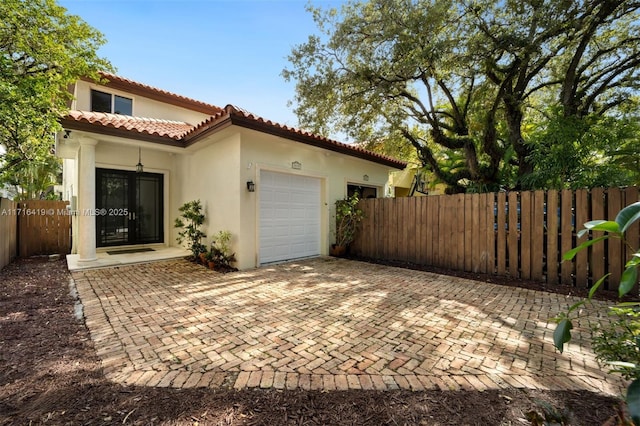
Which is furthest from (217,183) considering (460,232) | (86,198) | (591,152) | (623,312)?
(591,152)

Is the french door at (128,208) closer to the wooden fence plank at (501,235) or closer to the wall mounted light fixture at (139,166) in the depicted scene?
the wall mounted light fixture at (139,166)

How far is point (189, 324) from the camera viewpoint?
358 centimetres

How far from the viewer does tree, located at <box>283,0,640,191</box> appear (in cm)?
602

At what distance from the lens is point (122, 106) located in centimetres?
981

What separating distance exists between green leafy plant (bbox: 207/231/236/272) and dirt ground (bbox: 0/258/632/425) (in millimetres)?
4089

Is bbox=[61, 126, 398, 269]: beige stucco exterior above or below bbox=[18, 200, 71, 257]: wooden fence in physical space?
above

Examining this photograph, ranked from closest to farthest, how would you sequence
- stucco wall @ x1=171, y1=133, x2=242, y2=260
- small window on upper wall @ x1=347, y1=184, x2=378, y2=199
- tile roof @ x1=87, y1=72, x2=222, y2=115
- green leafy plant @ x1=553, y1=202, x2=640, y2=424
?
green leafy plant @ x1=553, y1=202, x2=640, y2=424, stucco wall @ x1=171, y1=133, x2=242, y2=260, tile roof @ x1=87, y1=72, x2=222, y2=115, small window on upper wall @ x1=347, y1=184, x2=378, y2=199

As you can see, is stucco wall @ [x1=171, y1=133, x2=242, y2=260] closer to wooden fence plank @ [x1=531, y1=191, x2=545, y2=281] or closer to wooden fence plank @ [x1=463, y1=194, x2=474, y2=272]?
wooden fence plank @ [x1=463, y1=194, x2=474, y2=272]

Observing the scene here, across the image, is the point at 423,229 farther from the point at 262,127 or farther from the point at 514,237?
the point at 262,127

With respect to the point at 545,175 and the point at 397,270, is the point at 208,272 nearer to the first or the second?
the point at 397,270

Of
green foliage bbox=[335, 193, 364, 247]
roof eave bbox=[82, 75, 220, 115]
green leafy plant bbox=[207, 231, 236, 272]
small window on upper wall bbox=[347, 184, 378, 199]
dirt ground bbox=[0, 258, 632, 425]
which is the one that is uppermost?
roof eave bbox=[82, 75, 220, 115]

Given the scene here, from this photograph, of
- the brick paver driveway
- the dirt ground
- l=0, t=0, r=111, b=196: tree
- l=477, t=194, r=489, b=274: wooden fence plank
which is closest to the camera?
the dirt ground

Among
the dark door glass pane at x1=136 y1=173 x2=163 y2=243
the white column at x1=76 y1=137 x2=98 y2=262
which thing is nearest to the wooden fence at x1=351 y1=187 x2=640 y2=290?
the dark door glass pane at x1=136 y1=173 x2=163 y2=243

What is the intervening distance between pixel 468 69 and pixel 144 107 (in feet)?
36.3
